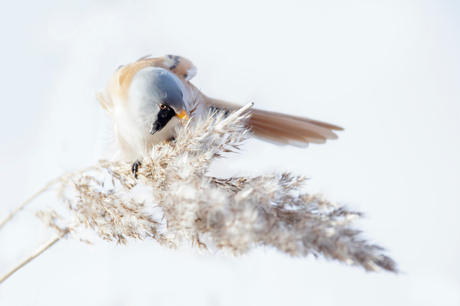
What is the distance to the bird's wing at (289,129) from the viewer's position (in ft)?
3.25

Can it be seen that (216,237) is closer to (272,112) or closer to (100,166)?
(100,166)

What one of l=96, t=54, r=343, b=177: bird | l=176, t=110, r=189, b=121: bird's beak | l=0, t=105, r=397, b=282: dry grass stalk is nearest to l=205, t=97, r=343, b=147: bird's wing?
l=96, t=54, r=343, b=177: bird

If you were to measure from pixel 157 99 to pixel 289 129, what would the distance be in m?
0.41

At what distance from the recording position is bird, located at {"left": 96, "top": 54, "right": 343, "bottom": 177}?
0.88 m

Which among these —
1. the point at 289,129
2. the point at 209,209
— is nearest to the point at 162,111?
the point at 289,129

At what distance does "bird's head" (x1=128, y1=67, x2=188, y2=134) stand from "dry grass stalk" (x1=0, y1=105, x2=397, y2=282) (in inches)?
9.4

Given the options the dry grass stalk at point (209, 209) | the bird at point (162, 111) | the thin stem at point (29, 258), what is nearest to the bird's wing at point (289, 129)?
the bird at point (162, 111)

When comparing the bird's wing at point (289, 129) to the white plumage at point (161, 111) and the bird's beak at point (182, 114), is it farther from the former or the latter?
the bird's beak at point (182, 114)

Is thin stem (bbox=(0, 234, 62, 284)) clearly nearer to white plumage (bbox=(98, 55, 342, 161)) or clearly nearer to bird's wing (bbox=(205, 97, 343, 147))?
white plumage (bbox=(98, 55, 342, 161))

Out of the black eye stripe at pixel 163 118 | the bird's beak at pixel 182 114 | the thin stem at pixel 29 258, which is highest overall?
the bird's beak at pixel 182 114

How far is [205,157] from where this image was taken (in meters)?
0.54

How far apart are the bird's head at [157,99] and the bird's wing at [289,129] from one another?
0.79 ft

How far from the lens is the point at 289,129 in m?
1.04

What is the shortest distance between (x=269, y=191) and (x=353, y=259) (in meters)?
0.14
